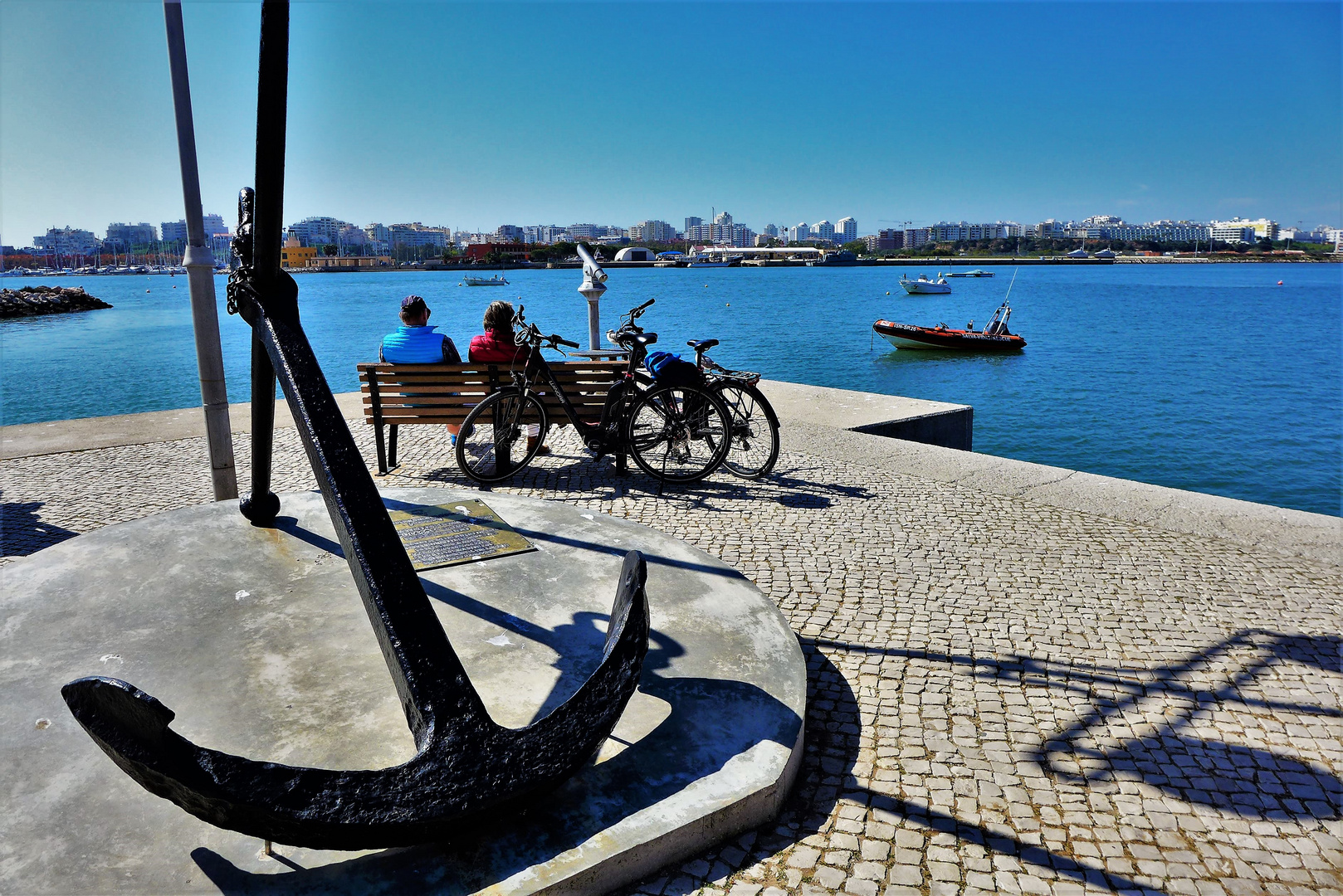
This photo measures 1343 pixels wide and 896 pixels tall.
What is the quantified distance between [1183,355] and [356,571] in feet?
120

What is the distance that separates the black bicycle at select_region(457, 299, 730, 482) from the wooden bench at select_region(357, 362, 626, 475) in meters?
0.12

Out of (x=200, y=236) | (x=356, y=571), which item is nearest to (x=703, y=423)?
(x=200, y=236)

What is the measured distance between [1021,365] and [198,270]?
2928cm

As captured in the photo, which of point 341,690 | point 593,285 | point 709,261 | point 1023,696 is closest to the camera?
point 341,690

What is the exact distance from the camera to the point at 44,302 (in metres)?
55.5

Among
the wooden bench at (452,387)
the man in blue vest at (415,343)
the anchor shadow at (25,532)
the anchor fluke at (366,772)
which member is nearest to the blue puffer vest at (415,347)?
the man in blue vest at (415,343)

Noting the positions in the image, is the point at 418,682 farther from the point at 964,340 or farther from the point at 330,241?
the point at 330,241

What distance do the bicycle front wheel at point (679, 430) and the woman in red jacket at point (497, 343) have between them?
0.94m

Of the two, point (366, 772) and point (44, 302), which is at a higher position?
point (44, 302)

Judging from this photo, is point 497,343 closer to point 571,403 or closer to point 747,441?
point 571,403

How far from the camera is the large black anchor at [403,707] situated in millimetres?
1818

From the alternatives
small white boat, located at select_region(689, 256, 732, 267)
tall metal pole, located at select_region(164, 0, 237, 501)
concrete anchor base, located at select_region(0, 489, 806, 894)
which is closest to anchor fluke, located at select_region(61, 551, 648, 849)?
concrete anchor base, located at select_region(0, 489, 806, 894)

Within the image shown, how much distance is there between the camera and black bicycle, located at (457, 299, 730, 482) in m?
6.54

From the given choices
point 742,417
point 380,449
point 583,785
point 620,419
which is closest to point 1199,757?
point 583,785
